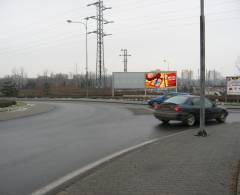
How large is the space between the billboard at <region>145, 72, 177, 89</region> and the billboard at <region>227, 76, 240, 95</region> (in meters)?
10.1

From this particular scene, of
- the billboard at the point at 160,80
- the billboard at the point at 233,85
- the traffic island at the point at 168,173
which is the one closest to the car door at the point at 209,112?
the traffic island at the point at 168,173

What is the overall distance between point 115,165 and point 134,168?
1.63ft

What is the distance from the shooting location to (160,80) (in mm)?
44969

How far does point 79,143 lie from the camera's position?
10.6 meters

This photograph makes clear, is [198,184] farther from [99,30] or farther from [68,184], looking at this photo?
[99,30]

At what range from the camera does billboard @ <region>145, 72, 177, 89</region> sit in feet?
147

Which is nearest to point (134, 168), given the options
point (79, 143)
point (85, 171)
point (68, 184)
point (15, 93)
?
point (85, 171)

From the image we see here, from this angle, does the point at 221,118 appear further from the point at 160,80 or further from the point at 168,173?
the point at 160,80

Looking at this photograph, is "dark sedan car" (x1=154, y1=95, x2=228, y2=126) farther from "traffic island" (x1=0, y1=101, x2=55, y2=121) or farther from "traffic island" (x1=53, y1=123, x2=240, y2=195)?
"traffic island" (x1=0, y1=101, x2=55, y2=121)

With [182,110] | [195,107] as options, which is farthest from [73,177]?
[195,107]

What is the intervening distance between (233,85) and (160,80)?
11.6 metres

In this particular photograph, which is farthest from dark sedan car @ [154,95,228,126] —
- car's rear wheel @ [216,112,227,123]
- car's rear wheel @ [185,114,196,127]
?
car's rear wheel @ [216,112,227,123]

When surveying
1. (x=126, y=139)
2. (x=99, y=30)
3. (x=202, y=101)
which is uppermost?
(x=99, y=30)

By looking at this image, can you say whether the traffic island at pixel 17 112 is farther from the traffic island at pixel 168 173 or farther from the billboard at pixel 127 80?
the billboard at pixel 127 80
